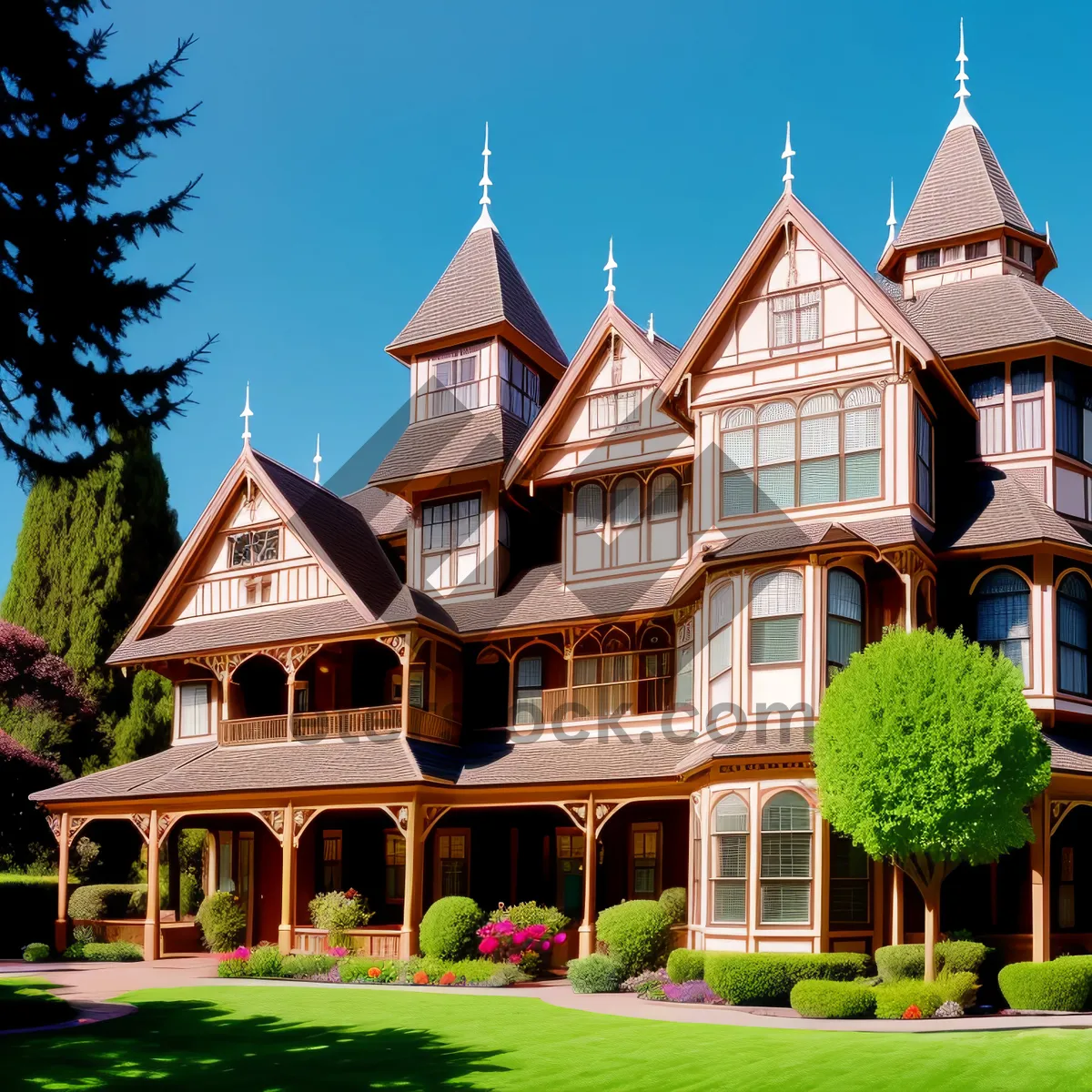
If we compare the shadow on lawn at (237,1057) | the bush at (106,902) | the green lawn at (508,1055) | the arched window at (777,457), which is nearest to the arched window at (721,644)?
the arched window at (777,457)

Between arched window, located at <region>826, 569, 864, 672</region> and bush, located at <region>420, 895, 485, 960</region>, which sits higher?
arched window, located at <region>826, 569, 864, 672</region>

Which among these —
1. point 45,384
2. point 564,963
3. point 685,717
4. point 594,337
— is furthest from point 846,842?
point 45,384

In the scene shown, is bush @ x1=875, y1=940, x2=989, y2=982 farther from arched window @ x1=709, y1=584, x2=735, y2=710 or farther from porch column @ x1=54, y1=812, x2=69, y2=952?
porch column @ x1=54, y1=812, x2=69, y2=952

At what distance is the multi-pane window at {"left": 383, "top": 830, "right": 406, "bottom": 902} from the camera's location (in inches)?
1332

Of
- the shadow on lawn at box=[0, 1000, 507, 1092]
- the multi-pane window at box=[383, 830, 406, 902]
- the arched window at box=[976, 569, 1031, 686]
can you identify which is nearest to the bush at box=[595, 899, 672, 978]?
the shadow on lawn at box=[0, 1000, 507, 1092]

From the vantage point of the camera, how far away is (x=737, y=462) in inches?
1099

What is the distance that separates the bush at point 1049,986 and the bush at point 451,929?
1031cm

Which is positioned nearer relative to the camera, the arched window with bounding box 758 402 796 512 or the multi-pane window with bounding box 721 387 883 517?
the multi-pane window with bounding box 721 387 883 517

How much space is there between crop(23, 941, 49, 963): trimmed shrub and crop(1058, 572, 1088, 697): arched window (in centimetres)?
2238

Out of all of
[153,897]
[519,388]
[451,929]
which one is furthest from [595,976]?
[519,388]

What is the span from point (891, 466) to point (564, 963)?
476 inches

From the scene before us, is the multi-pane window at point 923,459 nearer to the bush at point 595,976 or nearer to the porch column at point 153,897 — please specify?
the bush at point 595,976

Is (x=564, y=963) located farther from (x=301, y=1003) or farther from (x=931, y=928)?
(x=931, y=928)

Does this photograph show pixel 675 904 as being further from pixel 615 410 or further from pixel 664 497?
pixel 615 410
